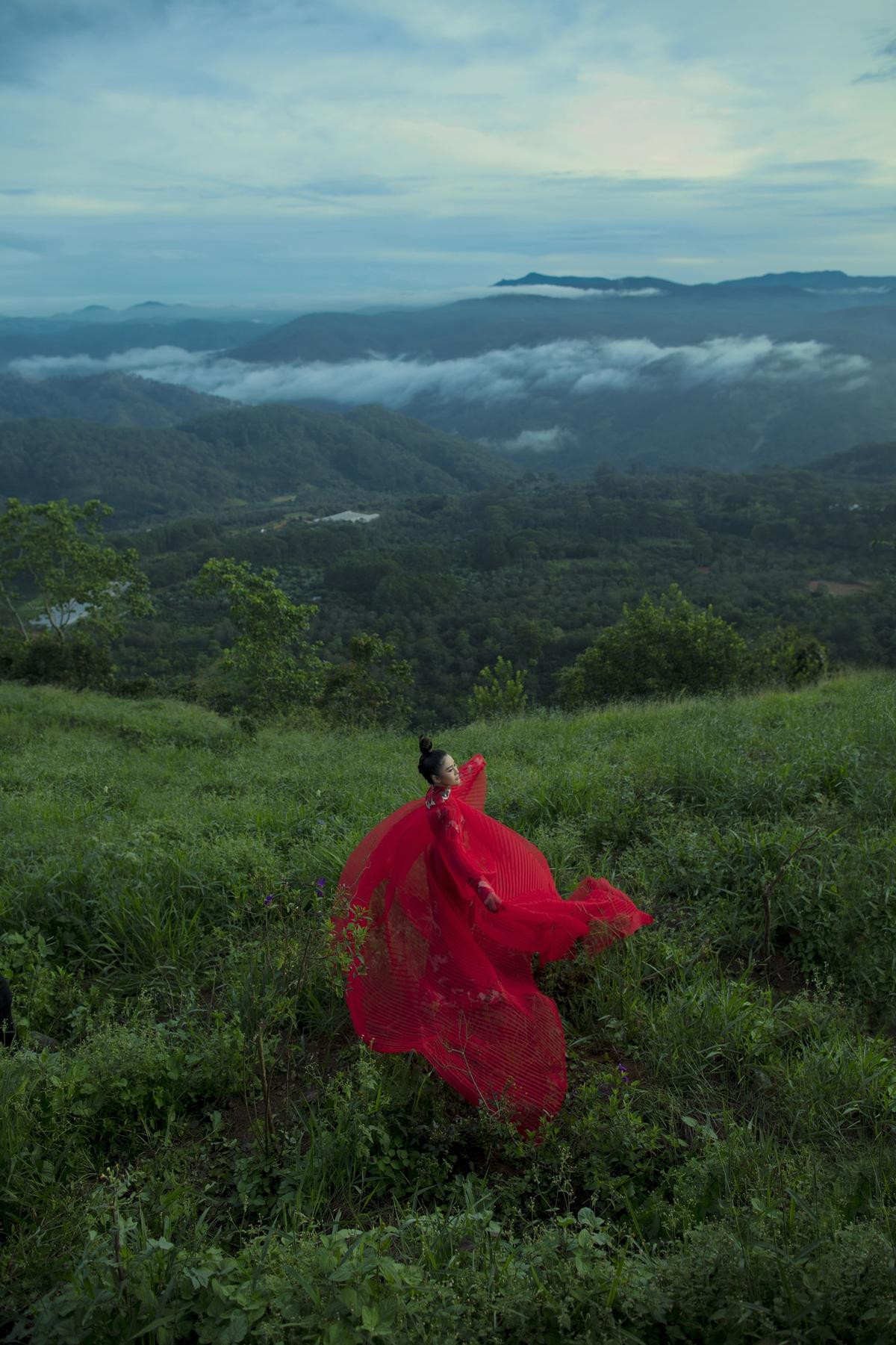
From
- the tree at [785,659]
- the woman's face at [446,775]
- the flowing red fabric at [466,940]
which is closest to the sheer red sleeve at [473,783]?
the flowing red fabric at [466,940]

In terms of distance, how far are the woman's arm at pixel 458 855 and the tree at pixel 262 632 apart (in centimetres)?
1629

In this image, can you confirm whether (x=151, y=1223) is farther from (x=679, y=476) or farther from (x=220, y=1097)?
(x=679, y=476)

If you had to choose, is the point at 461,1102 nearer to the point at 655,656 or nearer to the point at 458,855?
the point at 458,855

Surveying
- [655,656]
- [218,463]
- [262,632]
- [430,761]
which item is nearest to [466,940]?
[430,761]

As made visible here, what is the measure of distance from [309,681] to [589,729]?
44.2 ft

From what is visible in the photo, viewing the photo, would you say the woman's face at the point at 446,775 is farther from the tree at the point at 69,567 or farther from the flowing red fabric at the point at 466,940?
the tree at the point at 69,567

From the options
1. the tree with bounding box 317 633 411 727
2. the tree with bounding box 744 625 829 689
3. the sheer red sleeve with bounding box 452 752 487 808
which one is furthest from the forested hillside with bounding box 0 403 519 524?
the sheer red sleeve with bounding box 452 752 487 808

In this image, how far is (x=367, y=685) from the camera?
64.0 ft

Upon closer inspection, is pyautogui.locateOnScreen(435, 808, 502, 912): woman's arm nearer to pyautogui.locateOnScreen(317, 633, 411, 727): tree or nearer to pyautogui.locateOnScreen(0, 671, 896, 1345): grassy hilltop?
pyautogui.locateOnScreen(0, 671, 896, 1345): grassy hilltop

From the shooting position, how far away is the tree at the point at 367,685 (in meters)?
17.5

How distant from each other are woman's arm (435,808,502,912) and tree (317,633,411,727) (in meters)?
12.4

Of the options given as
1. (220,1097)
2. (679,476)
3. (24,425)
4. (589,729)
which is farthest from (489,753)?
(24,425)

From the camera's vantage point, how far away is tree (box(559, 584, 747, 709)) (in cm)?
2002

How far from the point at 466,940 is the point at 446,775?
2.22 feet
